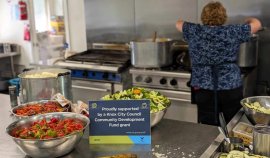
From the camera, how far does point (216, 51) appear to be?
2.28m

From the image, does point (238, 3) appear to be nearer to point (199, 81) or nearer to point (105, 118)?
point (199, 81)

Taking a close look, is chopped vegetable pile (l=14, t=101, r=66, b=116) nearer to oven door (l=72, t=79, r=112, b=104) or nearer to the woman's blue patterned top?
the woman's blue patterned top

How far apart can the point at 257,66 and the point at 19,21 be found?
3.56m

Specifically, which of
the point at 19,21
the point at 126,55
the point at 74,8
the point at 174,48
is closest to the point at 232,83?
the point at 174,48

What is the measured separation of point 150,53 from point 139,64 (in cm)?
14

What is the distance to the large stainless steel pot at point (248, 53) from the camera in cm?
281

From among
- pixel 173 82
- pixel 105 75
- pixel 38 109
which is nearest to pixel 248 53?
pixel 173 82

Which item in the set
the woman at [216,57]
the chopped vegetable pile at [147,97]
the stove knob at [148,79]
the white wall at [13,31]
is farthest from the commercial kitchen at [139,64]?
the white wall at [13,31]

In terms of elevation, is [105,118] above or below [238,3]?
below

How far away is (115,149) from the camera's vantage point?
4.74ft

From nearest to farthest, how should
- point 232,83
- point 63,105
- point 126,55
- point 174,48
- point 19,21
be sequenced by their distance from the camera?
point 63,105 < point 232,83 < point 174,48 < point 126,55 < point 19,21

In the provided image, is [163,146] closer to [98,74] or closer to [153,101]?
[153,101]

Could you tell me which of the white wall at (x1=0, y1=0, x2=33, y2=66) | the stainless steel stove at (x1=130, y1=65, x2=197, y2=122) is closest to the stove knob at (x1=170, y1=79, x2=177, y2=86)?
the stainless steel stove at (x1=130, y1=65, x2=197, y2=122)

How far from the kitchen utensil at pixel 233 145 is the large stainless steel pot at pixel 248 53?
5.07ft
